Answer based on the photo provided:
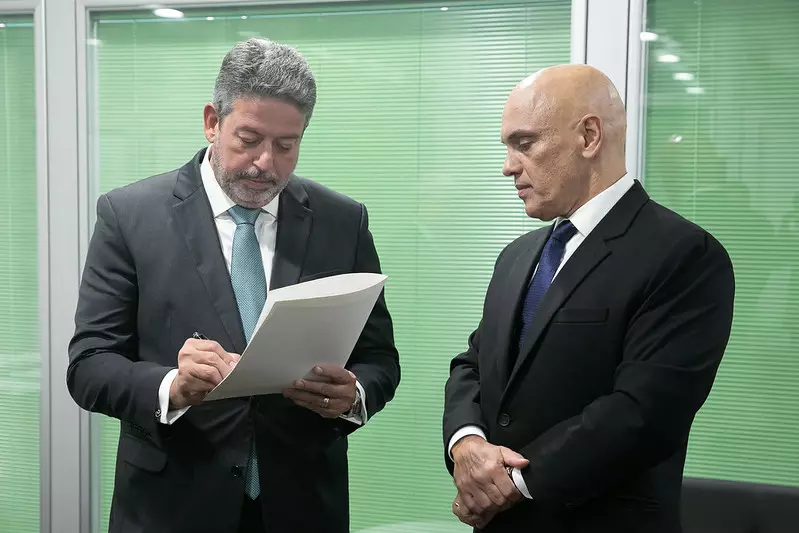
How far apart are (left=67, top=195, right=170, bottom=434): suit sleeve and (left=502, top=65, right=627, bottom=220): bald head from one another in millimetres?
921

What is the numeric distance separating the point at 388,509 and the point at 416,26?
5.62ft

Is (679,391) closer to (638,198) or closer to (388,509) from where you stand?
(638,198)

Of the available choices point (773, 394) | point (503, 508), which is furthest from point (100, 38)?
point (773, 394)

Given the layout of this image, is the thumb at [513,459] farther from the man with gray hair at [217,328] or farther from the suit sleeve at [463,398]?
the man with gray hair at [217,328]

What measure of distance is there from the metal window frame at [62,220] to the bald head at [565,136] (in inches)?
69.0

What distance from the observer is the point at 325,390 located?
1939mm

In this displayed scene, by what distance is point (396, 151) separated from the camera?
318 cm

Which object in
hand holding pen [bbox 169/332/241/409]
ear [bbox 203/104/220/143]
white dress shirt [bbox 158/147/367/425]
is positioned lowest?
hand holding pen [bbox 169/332/241/409]

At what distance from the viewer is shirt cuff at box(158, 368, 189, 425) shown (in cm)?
196

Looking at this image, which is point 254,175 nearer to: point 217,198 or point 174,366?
point 217,198

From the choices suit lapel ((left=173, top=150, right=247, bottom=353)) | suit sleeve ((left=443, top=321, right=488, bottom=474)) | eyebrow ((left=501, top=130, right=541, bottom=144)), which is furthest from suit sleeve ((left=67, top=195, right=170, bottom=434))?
eyebrow ((left=501, top=130, right=541, bottom=144))

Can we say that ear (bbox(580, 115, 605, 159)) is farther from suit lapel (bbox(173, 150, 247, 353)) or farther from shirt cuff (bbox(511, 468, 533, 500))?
suit lapel (bbox(173, 150, 247, 353))

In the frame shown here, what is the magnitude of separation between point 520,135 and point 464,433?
65 cm

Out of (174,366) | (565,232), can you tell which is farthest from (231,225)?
(565,232)
